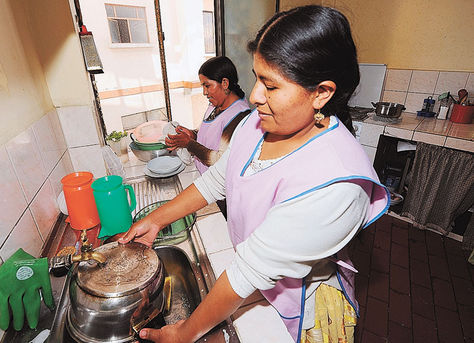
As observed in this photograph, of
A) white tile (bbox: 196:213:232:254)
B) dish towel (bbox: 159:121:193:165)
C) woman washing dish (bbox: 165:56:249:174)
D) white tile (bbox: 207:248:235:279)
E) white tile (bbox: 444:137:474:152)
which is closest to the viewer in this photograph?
white tile (bbox: 207:248:235:279)

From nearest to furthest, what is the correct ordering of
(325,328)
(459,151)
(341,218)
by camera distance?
(341,218) → (325,328) → (459,151)

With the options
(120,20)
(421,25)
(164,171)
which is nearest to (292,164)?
(164,171)

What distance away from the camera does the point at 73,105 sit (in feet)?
4.38

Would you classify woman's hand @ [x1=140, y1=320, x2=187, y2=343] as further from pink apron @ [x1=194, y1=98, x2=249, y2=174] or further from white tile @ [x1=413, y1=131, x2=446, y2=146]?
white tile @ [x1=413, y1=131, x2=446, y2=146]

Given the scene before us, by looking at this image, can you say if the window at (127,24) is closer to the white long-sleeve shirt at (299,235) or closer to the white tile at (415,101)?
the white tile at (415,101)

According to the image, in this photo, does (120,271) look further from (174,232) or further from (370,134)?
(370,134)

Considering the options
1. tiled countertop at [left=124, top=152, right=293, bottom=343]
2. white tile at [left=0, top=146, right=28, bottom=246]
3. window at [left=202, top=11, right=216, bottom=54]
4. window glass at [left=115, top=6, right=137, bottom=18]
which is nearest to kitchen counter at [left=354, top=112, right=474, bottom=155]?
tiled countertop at [left=124, top=152, right=293, bottom=343]

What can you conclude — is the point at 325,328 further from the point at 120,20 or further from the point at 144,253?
the point at 120,20

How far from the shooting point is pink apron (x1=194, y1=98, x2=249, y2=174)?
179 centimetres

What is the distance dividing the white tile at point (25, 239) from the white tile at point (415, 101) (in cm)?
378

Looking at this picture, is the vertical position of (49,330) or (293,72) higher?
(293,72)

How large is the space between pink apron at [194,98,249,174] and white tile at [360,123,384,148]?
1693 millimetres

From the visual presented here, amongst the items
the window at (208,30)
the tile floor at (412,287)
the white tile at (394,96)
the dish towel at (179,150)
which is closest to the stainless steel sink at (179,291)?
the dish towel at (179,150)

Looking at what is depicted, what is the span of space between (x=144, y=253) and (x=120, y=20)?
858cm
